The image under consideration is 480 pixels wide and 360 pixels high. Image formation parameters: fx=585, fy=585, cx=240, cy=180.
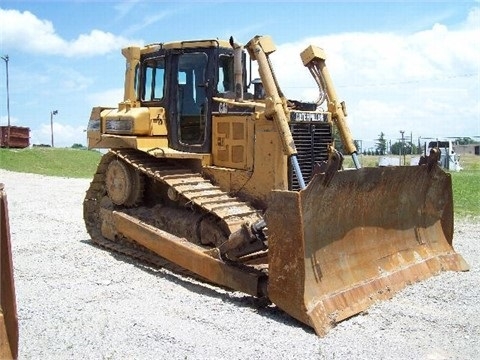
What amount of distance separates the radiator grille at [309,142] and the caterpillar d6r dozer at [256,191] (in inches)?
0.7

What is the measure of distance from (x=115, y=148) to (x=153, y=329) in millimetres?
4148

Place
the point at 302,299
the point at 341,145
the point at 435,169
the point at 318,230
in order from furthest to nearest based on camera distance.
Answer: the point at 341,145
the point at 435,169
the point at 318,230
the point at 302,299

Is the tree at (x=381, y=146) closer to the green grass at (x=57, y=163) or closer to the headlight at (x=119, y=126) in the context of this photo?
the green grass at (x=57, y=163)

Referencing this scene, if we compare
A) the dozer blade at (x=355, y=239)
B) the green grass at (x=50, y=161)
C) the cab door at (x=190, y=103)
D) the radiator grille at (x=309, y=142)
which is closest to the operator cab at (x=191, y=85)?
the cab door at (x=190, y=103)

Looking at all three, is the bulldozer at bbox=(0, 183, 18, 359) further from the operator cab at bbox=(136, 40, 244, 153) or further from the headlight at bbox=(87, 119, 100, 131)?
the headlight at bbox=(87, 119, 100, 131)

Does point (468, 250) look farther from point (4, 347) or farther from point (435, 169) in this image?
point (4, 347)

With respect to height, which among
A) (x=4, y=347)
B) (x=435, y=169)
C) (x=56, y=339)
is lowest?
(x=56, y=339)

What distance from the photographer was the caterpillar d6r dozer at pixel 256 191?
5410 millimetres

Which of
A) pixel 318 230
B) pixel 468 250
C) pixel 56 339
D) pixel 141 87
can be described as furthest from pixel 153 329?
pixel 468 250

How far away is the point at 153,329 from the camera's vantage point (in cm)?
498

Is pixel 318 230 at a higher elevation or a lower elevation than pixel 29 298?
higher

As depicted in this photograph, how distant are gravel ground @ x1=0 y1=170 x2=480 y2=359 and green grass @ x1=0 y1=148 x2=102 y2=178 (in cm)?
2289

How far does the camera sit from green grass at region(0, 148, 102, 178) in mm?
30042

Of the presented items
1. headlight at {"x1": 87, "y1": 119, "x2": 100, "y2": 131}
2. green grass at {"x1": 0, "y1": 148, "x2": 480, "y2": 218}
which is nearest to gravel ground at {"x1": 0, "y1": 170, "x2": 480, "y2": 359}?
headlight at {"x1": 87, "y1": 119, "x2": 100, "y2": 131}
